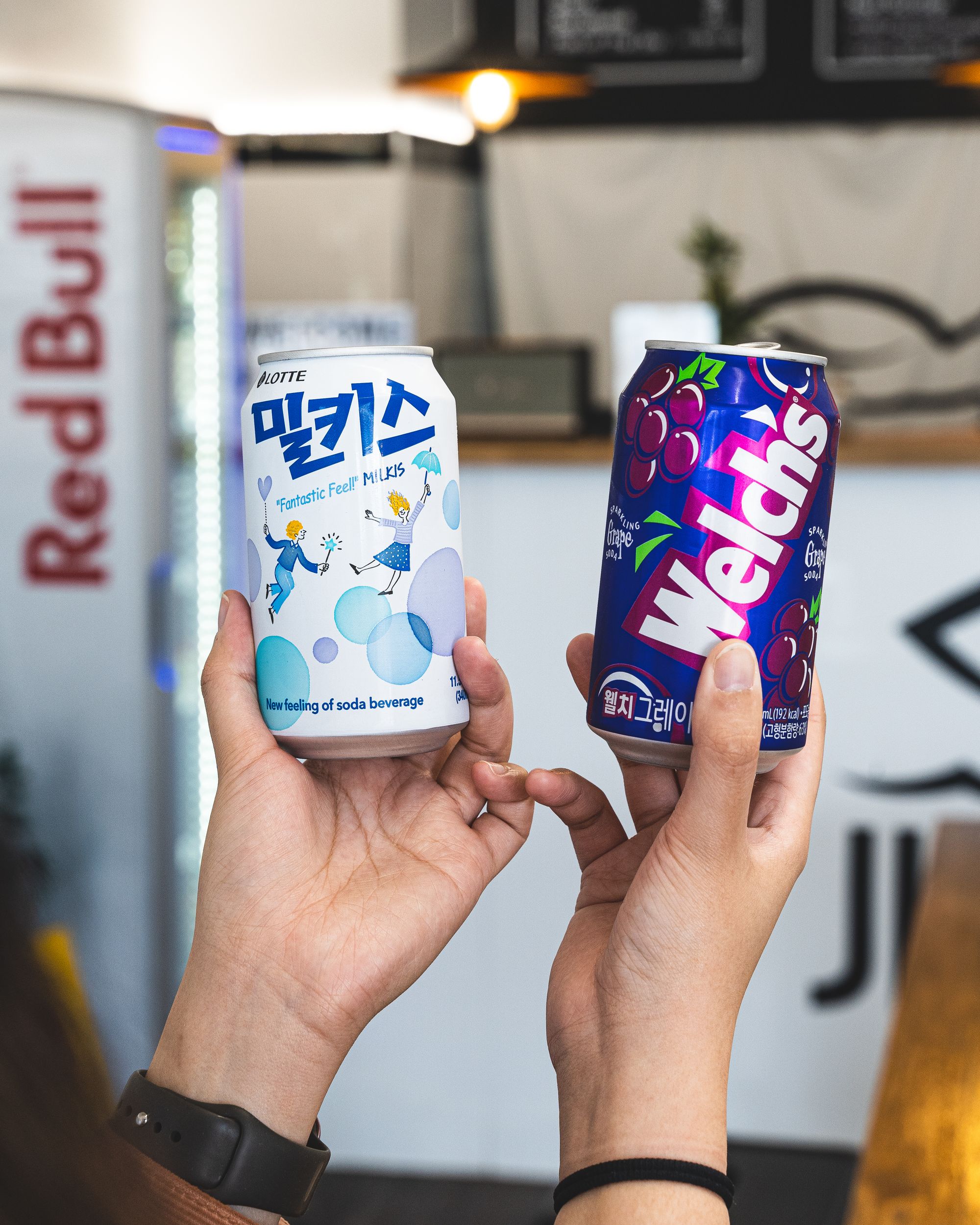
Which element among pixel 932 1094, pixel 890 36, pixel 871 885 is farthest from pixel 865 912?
pixel 890 36

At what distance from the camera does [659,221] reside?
4.09m

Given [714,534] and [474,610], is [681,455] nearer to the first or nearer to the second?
[714,534]

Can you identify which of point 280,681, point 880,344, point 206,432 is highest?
point 880,344

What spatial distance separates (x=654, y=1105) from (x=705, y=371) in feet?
1.31

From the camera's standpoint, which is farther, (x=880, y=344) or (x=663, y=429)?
(x=880, y=344)

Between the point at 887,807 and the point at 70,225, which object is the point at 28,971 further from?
the point at 70,225

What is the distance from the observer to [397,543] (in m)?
0.76

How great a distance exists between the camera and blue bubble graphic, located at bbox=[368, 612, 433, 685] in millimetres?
754

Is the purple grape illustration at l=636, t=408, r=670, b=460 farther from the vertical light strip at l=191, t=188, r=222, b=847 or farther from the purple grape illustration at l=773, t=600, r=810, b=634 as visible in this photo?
the vertical light strip at l=191, t=188, r=222, b=847

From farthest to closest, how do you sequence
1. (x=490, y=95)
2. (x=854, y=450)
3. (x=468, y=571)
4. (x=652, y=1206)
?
1. (x=490, y=95)
2. (x=468, y=571)
3. (x=854, y=450)
4. (x=652, y=1206)

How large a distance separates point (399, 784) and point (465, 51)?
11.7ft

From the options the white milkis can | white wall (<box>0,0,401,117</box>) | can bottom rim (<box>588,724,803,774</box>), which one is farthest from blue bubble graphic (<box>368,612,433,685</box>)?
white wall (<box>0,0,401,117</box>)

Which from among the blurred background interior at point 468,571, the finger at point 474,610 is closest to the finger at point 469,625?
the finger at point 474,610

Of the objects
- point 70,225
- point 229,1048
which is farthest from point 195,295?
point 229,1048
